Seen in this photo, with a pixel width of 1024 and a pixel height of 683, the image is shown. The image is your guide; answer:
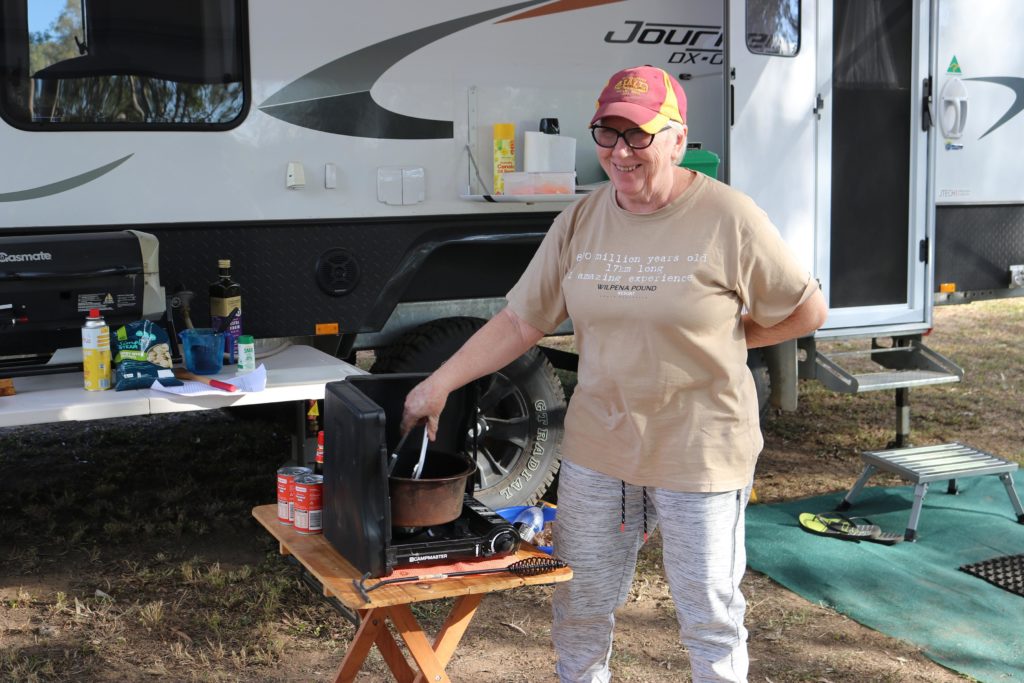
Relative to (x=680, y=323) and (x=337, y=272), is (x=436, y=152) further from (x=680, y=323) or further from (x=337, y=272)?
(x=680, y=323)

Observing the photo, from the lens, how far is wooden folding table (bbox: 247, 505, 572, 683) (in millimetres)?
2221

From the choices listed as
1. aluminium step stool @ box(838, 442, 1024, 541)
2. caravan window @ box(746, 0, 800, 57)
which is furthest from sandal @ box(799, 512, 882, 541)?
caravan window @ box(746, 0, 800, 57)

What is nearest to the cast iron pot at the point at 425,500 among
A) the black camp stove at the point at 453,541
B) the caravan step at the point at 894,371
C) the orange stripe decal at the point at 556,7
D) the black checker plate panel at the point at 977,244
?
the black camp stove at the point at 453,541

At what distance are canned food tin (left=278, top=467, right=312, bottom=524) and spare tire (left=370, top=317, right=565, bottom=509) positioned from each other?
194cm

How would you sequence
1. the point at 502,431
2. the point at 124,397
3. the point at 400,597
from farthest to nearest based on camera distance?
1. the point at 502,431
2. the point at 124,397
3. the point at 400,597

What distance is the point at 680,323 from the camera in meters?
2.36

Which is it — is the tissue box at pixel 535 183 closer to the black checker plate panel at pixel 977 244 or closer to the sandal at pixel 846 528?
the sandal at pixel 846 528

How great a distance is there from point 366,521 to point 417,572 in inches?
6.0

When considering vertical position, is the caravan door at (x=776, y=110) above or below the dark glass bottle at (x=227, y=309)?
above

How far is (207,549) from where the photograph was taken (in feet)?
14.5

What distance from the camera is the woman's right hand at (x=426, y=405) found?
252 centimetres

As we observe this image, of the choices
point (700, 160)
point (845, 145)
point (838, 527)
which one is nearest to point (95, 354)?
point (700, 160)

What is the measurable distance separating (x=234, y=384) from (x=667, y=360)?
172 cm

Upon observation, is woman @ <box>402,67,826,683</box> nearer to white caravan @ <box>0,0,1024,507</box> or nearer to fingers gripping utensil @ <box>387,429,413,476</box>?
fingers gripping utensil @ <box>387,429,413,476</box>
